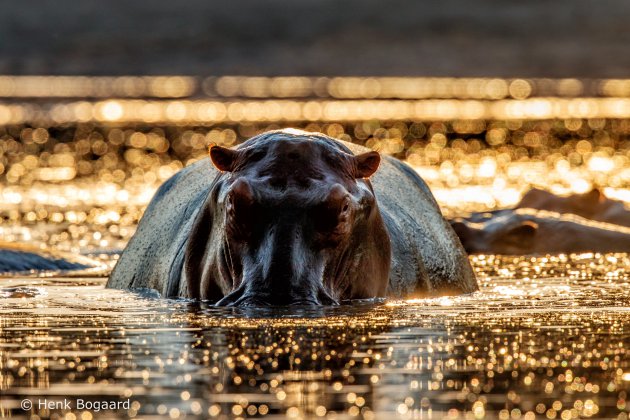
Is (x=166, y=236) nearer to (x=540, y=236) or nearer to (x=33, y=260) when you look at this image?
(x=33, y=260)

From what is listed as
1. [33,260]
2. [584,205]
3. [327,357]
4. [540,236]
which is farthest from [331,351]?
[584,205]

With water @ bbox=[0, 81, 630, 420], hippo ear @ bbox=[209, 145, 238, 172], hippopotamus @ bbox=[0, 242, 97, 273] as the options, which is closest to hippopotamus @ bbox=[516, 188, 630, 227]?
water @ bbox=[0, 81, 630, 420]

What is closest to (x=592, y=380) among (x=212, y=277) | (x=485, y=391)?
(x=485, y=391)

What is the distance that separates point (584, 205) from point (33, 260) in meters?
5.08

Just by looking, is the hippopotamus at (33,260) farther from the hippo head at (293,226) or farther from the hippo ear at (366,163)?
the hippo ear at (366,163)

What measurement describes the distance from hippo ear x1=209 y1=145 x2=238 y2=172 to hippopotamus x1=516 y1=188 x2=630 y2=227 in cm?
650

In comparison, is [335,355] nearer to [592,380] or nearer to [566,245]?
[592,380]

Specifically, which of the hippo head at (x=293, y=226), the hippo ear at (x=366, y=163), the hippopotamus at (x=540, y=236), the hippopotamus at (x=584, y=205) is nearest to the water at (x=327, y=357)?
the hippo head at (x=293, y=226)

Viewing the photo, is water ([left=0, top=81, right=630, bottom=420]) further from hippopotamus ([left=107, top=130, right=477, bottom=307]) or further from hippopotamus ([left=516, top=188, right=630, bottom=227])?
hippopotamus ([left=516, top=188, right=630, bottom=227])

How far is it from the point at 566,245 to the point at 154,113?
3886 centimetres

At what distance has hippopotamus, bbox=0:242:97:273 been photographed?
12078 millimetres

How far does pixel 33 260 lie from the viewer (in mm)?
12211

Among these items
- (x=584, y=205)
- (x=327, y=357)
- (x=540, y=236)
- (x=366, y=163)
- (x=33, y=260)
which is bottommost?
(x=327, y=357)

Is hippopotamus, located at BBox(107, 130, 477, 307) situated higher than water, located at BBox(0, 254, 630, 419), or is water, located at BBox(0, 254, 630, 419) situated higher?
hippopotamus, located at BBox(107, 130, 477, 307)
